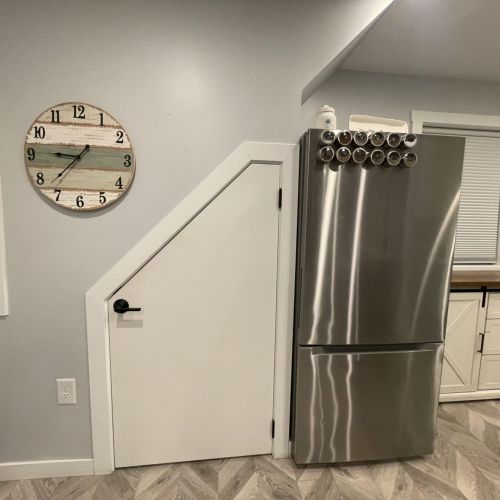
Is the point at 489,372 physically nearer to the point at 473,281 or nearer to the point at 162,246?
the point at 473,281

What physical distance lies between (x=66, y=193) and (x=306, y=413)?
1.68 m

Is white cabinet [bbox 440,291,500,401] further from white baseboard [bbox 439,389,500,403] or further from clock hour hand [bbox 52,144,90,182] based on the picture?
clock hour hand [bbox 52,144,90,182]

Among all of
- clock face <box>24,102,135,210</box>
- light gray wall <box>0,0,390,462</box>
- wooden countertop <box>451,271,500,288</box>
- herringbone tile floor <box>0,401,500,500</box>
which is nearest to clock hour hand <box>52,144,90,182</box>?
clock face <box>24,102,135,210</box>

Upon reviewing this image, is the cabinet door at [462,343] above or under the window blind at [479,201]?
under

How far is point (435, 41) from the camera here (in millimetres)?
1716

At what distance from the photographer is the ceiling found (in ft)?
4.81

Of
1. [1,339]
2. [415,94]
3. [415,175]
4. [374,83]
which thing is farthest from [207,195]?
[415,94]

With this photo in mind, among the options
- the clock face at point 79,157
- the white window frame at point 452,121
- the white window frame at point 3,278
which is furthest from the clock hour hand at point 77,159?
the white window frame at point 452,121

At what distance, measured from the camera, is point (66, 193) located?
4.67 feet

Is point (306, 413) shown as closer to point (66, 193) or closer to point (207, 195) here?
point (207, 195)

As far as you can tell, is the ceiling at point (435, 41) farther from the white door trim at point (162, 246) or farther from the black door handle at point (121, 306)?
the black door handle at point (121, 306)

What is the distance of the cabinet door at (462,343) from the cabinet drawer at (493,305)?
0.06m

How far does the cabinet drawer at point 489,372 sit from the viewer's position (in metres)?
2.30

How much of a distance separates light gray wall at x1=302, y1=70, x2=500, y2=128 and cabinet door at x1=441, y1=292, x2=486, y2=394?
56.1 inches
